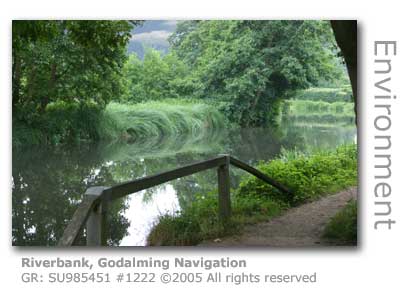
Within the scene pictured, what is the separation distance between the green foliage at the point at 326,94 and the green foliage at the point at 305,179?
2448mm

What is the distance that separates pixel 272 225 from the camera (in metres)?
4.96

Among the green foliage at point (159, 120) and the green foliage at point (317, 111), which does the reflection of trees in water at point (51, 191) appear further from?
the green foliage at point (317, 111)

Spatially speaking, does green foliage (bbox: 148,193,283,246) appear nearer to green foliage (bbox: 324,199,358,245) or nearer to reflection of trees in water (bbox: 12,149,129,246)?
reflection of trees in water (bbox: 12,149,129,246)

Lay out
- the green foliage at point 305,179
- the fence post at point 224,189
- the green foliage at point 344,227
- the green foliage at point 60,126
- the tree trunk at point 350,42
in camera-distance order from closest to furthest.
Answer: the tree trunk at point 350,42 → the green foliage at point 344,227 → the fence post at point 224,189 → the green foliage at point 305,179 → the green foliage at point 60,126

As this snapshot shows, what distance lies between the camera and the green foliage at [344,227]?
4117 mm

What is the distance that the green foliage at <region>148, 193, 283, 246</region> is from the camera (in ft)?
14.6

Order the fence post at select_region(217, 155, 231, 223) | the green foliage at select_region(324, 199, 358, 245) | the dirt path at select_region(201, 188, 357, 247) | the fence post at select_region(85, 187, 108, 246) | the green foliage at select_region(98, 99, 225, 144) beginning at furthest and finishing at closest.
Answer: the green foliage at select_region(98, 99, 225, 144)
the fence post at select_region(217, 155, 231, 223)
the dirt path at select_region(201, 188, 357, 247)
the green foliage at select_region(324, 199, 358, 245)
the fence post at select_region(85, 187, 108, 246)

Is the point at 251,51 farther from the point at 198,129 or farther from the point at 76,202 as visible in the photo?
the point at 76,202

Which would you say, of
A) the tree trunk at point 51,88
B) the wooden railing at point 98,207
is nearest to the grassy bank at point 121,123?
the tree trunk at point 51,88

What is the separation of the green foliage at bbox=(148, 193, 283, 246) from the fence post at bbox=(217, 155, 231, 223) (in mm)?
78

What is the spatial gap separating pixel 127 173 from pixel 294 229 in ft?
16.7

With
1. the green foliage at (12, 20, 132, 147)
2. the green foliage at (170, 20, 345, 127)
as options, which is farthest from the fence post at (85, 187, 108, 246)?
the green foliage at (170, 20, 345, 127)
